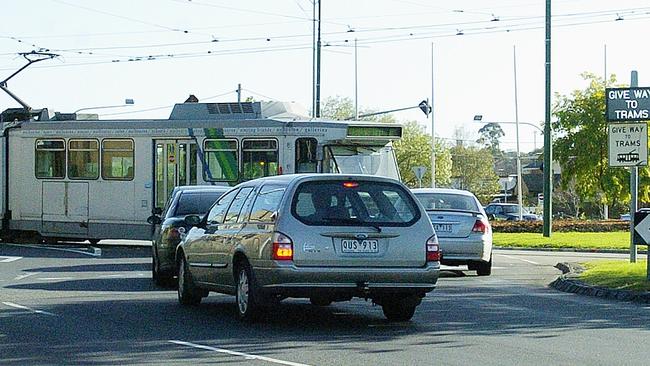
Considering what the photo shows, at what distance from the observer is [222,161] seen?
2858 centimetres

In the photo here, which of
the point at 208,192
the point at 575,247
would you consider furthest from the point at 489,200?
the point at 208,192

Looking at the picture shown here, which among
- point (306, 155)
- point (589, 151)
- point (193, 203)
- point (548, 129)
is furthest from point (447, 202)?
point (589, 151)

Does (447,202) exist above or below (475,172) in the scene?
below

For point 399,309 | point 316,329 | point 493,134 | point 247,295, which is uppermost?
point 493,134

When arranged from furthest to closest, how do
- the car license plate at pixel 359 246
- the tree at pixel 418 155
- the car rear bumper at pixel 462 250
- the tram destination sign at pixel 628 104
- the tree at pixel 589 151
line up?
the tree at pixel 418 155 → the tree at pixel 589 151 → the car rear bumper at pixel 462 250 → the tram destination sign at pixel 628 104 → the car license plate at pixel 359 246

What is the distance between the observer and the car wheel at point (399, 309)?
13.6 m

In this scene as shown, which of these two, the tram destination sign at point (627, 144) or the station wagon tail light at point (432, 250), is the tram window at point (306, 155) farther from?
the station wagon tail light at point (432, 250)

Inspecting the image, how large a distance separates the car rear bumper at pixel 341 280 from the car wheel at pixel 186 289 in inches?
105

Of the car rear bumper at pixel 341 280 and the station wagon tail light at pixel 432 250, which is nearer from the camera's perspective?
the car rear bumper at pixel 341 280

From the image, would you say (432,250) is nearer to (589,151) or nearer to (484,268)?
(484,268)

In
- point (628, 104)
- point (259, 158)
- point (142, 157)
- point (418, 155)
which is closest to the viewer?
point (628, 104)

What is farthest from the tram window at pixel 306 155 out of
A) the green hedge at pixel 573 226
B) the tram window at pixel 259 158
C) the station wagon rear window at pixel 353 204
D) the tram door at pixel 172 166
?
the green hedge at pixel 573 226

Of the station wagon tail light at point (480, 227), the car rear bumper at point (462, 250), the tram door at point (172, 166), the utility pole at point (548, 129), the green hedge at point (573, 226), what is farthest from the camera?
the green hedge at point (573, 226)

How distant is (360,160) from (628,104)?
302 inches
